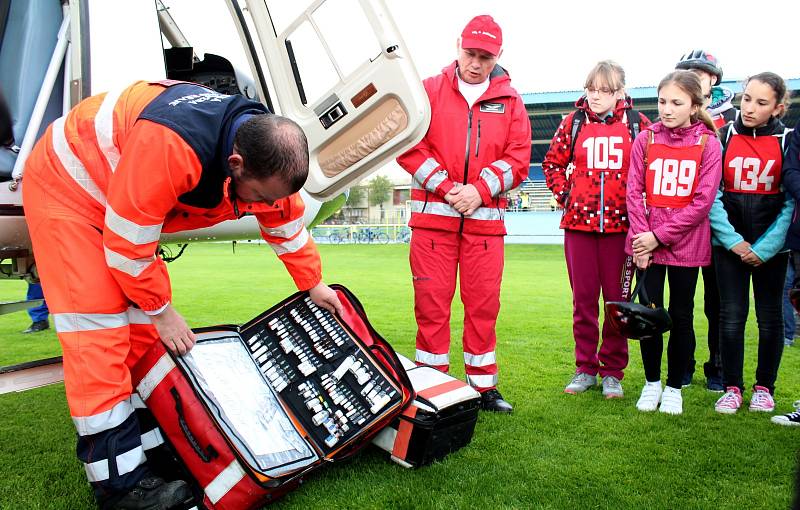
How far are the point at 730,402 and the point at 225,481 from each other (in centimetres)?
271

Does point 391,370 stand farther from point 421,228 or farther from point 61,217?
point 61,217

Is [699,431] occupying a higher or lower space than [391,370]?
lower

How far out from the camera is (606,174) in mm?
3727

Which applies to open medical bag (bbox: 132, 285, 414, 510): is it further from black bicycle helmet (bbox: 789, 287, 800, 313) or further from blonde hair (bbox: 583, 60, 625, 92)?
blonde hair (bbox: 583, 60, 625, 92)

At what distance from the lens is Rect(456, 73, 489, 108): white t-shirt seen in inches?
141

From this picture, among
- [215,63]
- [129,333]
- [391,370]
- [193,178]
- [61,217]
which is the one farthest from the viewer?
[215,63]

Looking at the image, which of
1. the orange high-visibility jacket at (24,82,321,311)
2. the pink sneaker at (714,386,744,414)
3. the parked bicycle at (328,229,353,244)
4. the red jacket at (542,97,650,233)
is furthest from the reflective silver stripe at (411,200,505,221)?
the parked bicycle at (328,229,353,244)

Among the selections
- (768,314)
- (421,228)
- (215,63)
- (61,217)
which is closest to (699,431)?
(768,314)

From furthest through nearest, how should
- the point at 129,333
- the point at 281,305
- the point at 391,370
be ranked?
the point at 281,305 → the point at 391,370 → the point at 129,333

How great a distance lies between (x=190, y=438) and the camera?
89.7 inches

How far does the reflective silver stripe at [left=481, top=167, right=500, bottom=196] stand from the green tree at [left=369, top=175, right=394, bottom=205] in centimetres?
5475

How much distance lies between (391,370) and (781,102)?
101 inches

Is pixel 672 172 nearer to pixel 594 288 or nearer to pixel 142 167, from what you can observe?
pixel 594 288

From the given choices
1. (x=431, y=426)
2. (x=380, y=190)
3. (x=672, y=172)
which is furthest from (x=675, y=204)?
(x=380, y=190)
